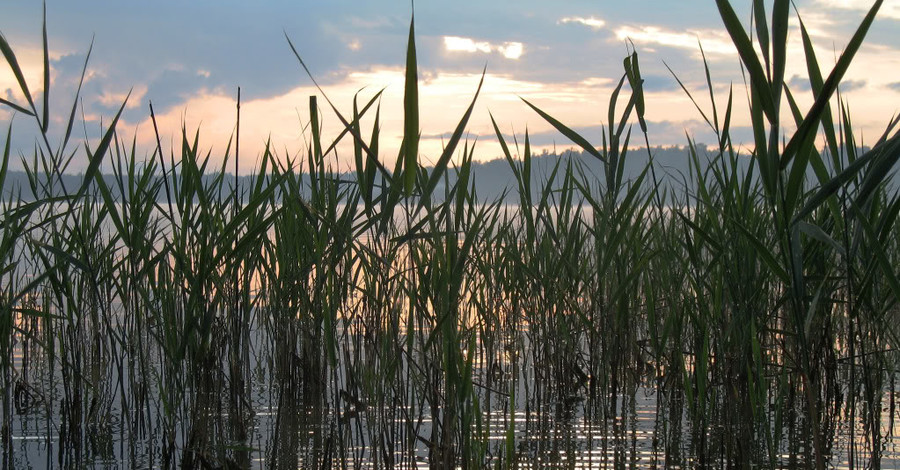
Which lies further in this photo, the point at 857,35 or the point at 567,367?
the point at 567,367

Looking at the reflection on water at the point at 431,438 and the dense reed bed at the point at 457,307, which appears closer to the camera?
the dense reed bed at the point at 457,307

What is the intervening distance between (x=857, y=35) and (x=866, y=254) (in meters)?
0.97

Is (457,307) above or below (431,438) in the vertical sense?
above

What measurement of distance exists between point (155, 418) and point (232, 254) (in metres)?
1.27

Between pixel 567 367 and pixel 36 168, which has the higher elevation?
pixel 36 168

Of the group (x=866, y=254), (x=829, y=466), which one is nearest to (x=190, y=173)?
(x=866, y=254)

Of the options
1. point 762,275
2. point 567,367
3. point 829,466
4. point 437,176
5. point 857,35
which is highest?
point 857,35

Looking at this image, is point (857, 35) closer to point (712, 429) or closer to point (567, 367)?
point (712, 429)

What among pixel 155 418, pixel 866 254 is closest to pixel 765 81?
pixel 866 254

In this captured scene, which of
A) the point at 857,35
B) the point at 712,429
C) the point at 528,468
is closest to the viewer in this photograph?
the point at 857,35

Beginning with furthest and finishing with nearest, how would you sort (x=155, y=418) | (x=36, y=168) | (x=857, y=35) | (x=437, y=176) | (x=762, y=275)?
(x=36, y=168) < (x=155, y=418) < (x=762, y=275) < (x=437, y=176) < (x=857, y=35)

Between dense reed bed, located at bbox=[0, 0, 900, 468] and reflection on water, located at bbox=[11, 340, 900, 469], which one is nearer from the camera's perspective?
dense reed bed, located at bbox=[0, 0, 900, 468]

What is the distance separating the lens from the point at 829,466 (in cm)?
263

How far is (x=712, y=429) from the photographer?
2.95 metres
